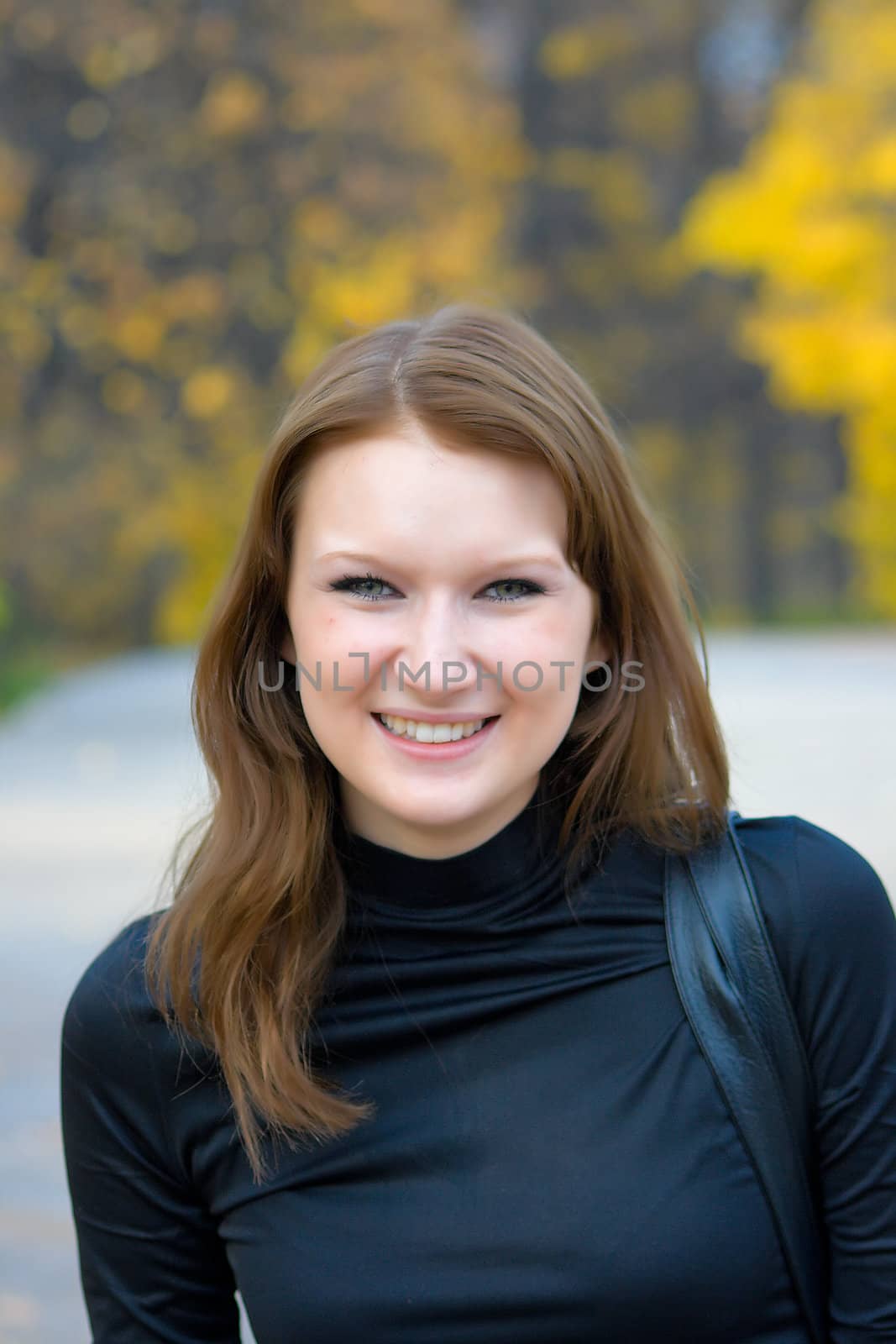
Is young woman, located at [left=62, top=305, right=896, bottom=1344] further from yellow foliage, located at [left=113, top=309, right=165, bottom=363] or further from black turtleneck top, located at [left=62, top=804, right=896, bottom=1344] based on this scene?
yellow foliage, located at [left=113, top=309, right=165, bottom=363]

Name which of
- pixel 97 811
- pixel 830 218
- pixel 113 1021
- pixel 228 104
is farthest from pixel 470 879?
pixel 830 218

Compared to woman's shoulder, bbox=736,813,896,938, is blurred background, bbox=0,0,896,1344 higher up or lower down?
higher up

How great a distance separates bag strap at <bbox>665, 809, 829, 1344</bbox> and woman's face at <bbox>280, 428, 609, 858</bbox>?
287 millimetres

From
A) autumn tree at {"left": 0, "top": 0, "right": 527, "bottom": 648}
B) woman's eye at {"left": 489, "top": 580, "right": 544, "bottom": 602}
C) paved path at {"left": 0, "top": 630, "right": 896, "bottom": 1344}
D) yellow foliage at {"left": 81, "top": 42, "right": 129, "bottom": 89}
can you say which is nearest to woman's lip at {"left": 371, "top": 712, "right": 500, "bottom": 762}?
woman's eye at {"left": 489, "top": 580, "right": 544, "bottom": 602}

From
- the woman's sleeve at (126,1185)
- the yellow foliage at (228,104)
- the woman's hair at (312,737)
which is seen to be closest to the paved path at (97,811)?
the woman's hair at (312,737)

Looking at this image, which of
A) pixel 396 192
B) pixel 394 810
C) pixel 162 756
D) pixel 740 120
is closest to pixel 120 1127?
pixel 394 810

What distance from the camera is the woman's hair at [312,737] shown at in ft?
5.70

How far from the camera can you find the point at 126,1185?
1.85 metres

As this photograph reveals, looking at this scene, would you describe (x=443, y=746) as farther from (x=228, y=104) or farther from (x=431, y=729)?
(x=228, y=104)

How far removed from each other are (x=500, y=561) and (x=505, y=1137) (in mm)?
613

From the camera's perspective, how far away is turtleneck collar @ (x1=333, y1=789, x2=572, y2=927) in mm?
1832

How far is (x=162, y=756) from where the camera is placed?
10.7 m

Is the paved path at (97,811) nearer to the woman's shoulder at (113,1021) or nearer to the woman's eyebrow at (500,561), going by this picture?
the woman's shoulder at (113,1021)

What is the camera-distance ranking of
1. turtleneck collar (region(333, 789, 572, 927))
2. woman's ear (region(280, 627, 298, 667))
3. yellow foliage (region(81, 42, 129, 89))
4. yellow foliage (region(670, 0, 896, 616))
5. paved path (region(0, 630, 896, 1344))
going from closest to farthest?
turtleneck collar (region(333, 789, 572, 927)), woman's ear (region(280, 627, 298, 667)), paved path (region(0, 630, 896, 1344)), yellow foliage (region(81, 42, 129, 89)), yellow foliage (region(670, 0, 896, 616))
